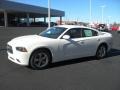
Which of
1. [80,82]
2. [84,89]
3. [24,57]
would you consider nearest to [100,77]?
[80,82]

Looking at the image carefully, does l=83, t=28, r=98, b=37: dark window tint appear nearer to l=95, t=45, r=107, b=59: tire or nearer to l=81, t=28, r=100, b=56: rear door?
l=81, t=28, r=100, b=56: rear door

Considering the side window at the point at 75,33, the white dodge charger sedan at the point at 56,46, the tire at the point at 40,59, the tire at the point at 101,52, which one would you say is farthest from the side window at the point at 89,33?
the tire at the point at 40,59

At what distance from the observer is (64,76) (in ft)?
24.5

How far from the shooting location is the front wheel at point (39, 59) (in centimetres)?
816

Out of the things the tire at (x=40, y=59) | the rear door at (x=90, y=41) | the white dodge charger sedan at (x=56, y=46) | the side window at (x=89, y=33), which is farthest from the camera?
the side window at (x=89, y=33)

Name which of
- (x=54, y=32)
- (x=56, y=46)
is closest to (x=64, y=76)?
(x=56, y=46)

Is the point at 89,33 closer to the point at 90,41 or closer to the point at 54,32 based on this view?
the point at 90,41

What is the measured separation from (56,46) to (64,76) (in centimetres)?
155

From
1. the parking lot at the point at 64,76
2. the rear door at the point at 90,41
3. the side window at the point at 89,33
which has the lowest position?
the parking lot at the point at 64,76

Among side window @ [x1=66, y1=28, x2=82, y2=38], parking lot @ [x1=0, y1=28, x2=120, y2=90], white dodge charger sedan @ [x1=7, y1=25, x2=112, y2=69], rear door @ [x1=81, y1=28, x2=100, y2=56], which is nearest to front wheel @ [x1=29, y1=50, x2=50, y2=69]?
white dodge charger sedan @ [x1=7, y1=25, x2=112, y2=69]

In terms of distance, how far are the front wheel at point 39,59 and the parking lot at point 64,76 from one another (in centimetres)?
23

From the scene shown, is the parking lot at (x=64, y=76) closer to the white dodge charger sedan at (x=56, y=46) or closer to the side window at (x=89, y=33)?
the white dodge charger sedan at (x=56, y=46)

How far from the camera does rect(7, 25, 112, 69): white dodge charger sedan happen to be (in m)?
8.03

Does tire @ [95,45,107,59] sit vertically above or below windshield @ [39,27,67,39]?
below
